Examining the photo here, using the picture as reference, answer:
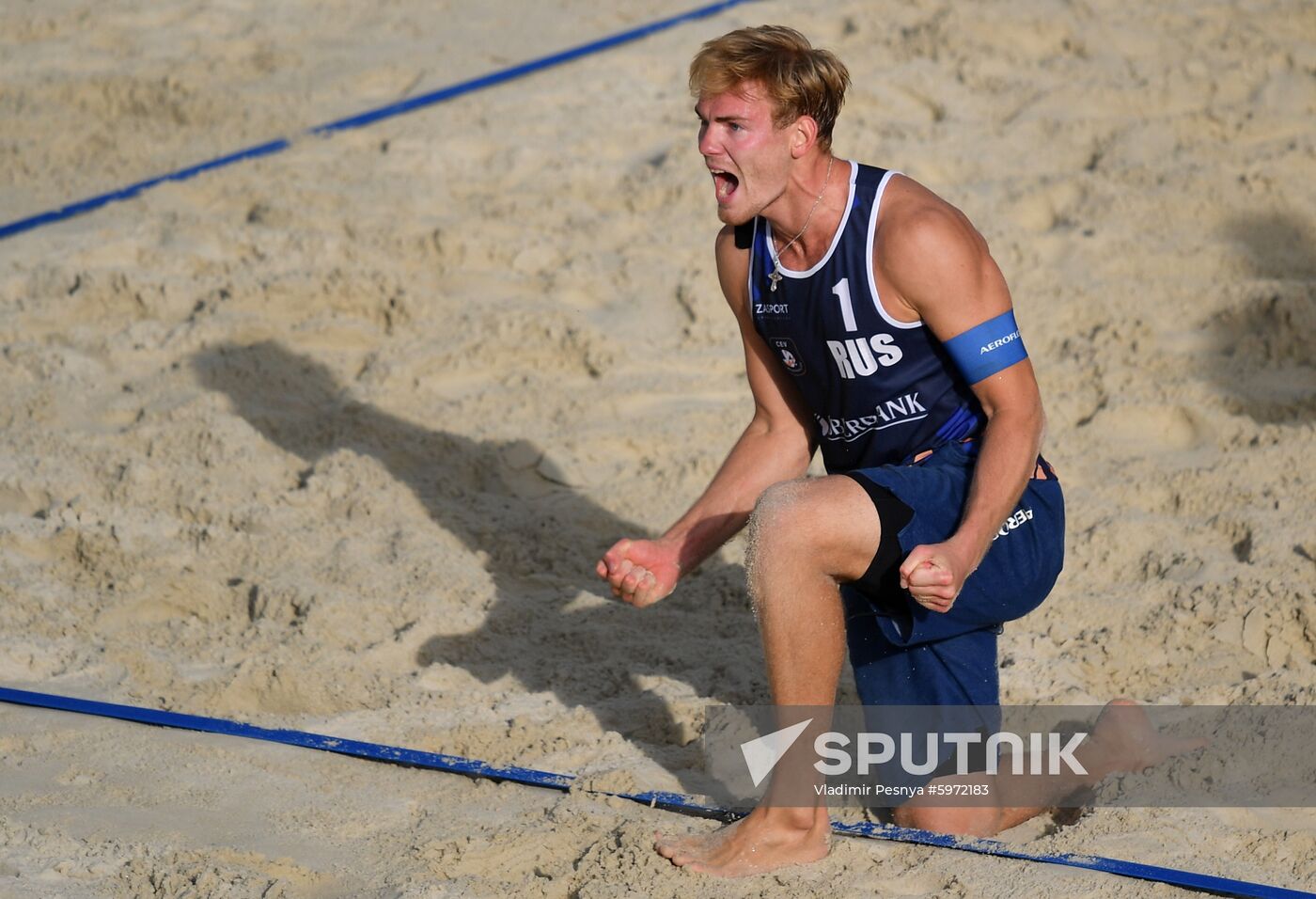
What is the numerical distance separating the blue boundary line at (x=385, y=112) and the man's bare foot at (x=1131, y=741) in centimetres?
363

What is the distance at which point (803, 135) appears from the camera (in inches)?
102

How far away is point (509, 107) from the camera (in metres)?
5.50

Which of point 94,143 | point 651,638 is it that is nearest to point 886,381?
point 651,638

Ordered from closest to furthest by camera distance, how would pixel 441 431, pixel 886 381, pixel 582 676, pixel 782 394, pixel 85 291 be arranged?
pixel 886 381 < pixel 782 394 < pixel 582 676 < pixel 441 431 < pixel 85 291

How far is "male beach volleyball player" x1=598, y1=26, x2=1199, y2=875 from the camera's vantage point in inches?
93.5

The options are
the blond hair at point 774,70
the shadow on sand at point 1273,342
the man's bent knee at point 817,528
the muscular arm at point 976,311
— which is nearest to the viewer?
the man's bent knee at point 817,528

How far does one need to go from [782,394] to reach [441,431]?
1371 millimetres

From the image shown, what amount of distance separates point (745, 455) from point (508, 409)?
135 centimetres

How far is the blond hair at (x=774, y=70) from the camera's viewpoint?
254 cm

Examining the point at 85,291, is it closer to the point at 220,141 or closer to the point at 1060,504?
the point at 220,141

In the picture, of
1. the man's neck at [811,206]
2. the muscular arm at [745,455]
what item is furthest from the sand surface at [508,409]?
the man's neck at [811,206]

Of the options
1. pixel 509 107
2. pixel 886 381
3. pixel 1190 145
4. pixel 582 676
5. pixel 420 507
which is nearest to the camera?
pixel 886 381

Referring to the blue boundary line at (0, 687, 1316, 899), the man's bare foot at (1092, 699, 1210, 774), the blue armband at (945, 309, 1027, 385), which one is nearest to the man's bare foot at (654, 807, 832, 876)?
the blue boundary line at (0, 687, 1316, 899)

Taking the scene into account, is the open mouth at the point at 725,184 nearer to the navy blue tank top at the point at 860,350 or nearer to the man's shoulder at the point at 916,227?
the navy blue tank top at the point at 860,350
